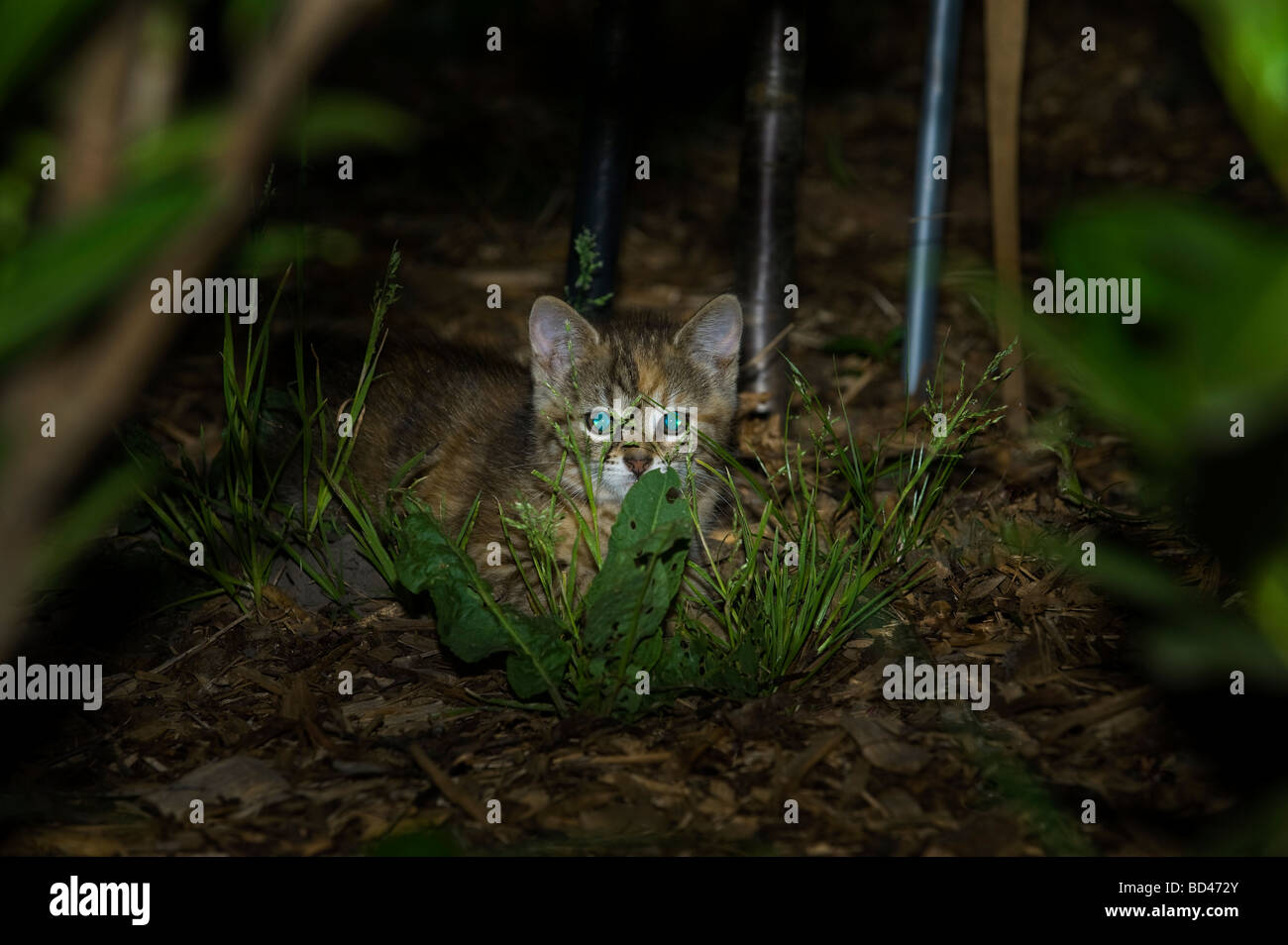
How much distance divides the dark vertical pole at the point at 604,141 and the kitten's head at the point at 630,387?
49 centimetres

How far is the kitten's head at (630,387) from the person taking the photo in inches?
157

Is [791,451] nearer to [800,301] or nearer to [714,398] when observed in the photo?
[714,398]

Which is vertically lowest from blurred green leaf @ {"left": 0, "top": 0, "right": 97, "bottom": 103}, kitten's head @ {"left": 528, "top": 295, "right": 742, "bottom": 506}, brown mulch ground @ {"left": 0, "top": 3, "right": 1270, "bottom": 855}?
→ brown mulch ground @ {"left": 0, "top": 3, "right": 1270, "bottom": 855}

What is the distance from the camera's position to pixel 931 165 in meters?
4.39

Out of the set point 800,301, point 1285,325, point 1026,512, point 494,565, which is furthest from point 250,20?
point 800,301

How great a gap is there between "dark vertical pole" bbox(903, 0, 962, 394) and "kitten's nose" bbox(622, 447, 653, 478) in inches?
42.0

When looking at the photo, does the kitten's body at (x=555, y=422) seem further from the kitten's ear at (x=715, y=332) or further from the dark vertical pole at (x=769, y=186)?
the dark vertical pole at (x=769, y=186)

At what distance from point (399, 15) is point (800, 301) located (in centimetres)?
402

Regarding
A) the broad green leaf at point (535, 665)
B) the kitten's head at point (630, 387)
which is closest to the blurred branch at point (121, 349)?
the broad green leaf at point (535, 665)

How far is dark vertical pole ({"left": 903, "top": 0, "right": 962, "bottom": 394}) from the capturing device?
4316 millimetres

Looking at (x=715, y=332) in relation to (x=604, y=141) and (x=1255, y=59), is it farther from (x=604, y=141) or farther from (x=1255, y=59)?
(x=1255, y=59)

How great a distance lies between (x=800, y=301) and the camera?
5957mm

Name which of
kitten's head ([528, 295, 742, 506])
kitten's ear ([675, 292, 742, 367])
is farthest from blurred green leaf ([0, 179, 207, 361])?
kitten's ear ([675, 292, 742, 367])

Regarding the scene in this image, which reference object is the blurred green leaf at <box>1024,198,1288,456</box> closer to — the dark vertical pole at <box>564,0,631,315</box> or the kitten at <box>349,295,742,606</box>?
the kitten at <box>349,295,742,606</box>
